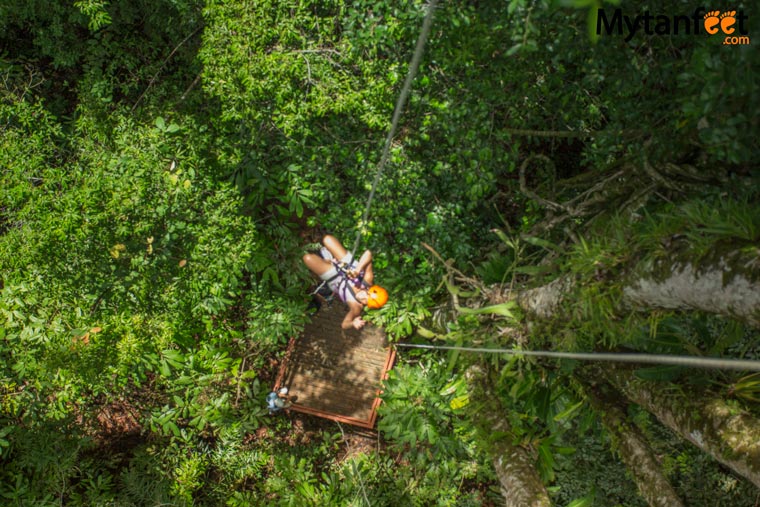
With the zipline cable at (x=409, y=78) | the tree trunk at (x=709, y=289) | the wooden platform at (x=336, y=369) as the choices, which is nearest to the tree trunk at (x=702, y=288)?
the tree trunk at (x=709, y=289)

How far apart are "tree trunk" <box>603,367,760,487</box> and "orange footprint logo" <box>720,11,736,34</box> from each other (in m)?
2.03

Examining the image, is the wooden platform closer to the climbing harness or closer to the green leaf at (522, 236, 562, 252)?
the climbing harness

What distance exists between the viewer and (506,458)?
357 centimetres

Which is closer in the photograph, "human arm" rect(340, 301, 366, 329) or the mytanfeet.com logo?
the mytanfeet.com logo

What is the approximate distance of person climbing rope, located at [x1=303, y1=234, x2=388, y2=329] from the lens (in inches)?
171

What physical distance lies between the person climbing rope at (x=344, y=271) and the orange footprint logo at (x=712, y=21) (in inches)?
107

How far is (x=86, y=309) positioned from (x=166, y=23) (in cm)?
289

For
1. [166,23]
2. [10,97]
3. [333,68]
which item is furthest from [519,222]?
[10,97]

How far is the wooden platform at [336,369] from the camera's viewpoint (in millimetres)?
5457

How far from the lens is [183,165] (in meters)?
4.17

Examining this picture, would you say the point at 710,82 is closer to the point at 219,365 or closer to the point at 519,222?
the point at 519,222

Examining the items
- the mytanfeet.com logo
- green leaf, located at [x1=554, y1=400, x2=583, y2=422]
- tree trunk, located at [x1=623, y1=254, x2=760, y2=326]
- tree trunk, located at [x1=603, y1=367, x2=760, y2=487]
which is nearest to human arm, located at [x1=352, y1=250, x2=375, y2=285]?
green leaf, located at [x1=554, y1=400, x2=583, y2=422]

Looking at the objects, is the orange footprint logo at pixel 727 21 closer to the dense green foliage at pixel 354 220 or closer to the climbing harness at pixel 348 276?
the dense green foliage at pixel 354 220

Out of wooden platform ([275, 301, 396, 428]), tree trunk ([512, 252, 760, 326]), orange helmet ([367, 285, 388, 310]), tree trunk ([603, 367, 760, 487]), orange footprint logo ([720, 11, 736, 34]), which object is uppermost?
orange footprint logo ([720, 11, 736, 34])
